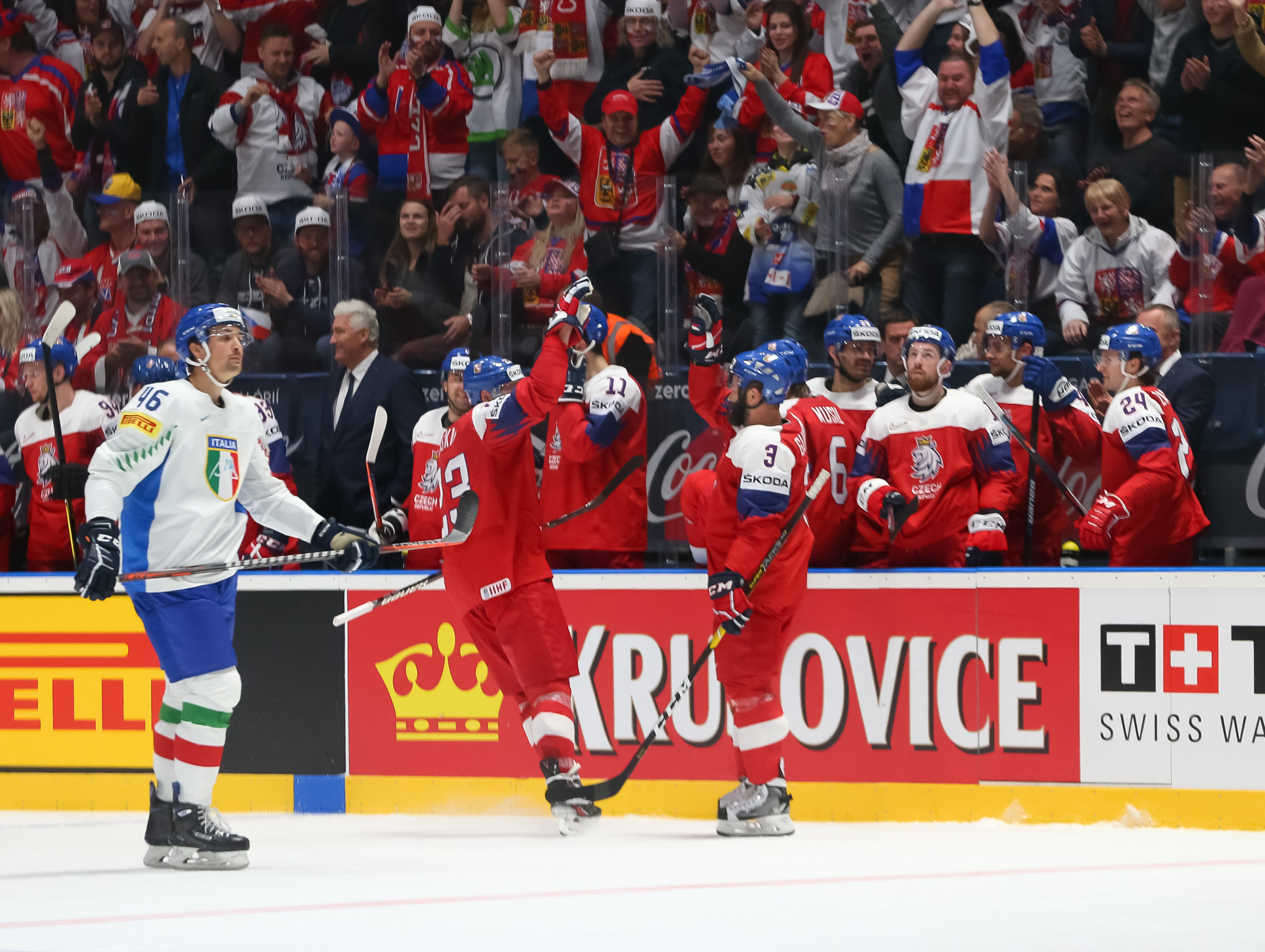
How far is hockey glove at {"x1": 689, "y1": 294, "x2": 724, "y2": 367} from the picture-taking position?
20.1 ft

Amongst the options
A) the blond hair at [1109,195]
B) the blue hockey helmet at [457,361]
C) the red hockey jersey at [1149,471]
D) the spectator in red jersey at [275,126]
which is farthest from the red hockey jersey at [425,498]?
the blond hair at [1109,195]

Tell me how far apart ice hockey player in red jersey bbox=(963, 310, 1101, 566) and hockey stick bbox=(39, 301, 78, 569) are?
3.88m

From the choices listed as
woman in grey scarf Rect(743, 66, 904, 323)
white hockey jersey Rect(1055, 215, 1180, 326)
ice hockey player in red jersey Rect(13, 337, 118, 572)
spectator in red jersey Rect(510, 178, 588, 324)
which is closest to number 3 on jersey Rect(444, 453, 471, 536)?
spectator in red jersey Rect(510, 178, 588, 324)

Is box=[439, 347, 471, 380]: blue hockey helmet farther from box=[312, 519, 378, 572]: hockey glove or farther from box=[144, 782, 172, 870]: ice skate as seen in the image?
box=[144, 782, 172, 870]: ice skate

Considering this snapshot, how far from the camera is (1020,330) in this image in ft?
20.2

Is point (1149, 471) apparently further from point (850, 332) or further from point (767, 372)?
point (767, 372)

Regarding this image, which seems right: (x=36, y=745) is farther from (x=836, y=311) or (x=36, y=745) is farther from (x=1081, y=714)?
(x=1081, y=714)

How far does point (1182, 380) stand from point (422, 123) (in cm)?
421

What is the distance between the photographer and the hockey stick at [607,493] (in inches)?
248

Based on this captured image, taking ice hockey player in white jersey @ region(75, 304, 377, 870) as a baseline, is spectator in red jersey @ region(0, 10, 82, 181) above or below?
above

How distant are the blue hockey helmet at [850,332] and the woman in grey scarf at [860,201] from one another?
280mm

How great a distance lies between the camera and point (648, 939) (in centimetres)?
384

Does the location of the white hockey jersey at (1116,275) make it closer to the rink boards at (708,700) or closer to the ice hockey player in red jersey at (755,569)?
the rink boards at (708,700)

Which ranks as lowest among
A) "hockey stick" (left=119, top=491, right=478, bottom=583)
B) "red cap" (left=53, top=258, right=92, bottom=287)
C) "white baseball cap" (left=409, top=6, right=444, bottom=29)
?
"hockey stick" (left=119, top=491, right=478, bottom=583)
